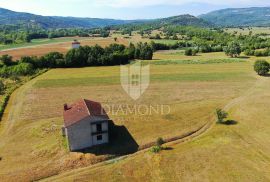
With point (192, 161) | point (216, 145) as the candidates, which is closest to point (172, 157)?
point (192, 161)

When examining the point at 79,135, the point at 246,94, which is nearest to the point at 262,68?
the point at 246,94

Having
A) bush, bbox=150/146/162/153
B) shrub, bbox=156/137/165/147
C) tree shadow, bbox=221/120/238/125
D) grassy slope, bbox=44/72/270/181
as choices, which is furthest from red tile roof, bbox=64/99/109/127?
tree shadow, bbox=221/120/238/125

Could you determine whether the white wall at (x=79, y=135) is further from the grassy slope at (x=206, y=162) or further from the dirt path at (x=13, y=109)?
the dirt path at (x=13, y=109)

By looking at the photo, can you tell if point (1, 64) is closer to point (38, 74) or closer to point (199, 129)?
point (38, 74)

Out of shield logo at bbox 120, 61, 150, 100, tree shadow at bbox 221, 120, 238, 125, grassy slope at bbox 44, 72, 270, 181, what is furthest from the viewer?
shield logo at bbox 120, 61, 150, 100

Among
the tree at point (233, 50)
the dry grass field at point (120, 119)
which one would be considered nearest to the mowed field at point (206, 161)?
the dry grass field at point (120, 119)

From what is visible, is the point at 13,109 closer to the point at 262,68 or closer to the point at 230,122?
the point at 230,122

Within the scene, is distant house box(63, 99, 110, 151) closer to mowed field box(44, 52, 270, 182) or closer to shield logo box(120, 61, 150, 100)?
mowed field box(44, 52, 270, 182)
